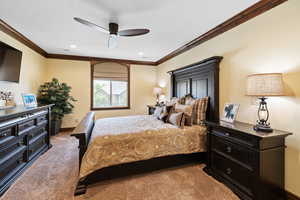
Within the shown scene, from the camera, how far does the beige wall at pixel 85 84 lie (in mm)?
4723

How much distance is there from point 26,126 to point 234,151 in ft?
11.0

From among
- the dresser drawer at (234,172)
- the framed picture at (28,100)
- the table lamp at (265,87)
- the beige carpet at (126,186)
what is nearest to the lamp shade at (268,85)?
the table lamp at (265,87)

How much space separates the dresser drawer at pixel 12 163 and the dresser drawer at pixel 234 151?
3.02 m

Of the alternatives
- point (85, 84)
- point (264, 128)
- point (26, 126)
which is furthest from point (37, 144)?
point (264, 128)

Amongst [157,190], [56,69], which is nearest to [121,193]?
[157,190]

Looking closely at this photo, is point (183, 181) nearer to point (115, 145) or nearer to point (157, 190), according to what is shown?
point (157, 190)

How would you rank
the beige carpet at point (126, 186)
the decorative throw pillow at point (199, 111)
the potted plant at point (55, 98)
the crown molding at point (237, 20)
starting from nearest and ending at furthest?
the beige carpet at point (126, 186) → the crown molding at point (237, 20) → the decorative throw pillow at point (199, 111) → the potted plant at point (55, 98)

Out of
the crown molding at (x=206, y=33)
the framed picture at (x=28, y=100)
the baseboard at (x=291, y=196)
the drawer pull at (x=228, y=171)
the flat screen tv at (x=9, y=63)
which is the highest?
the crown molding at (x=206, y=33)

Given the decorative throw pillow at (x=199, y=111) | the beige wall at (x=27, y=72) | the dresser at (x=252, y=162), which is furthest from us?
the beige wall at (x=27, y=72)

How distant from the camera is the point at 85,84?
498 centimetres

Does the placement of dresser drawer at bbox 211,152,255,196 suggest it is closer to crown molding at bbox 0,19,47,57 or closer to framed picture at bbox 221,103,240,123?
framed picture at bbox 221,103,240,123

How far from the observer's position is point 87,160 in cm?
187

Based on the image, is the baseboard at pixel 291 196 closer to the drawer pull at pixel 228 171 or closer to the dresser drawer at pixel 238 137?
the drawer pull at pixel 228 171

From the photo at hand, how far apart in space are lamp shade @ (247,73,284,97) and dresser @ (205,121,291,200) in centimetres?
48
